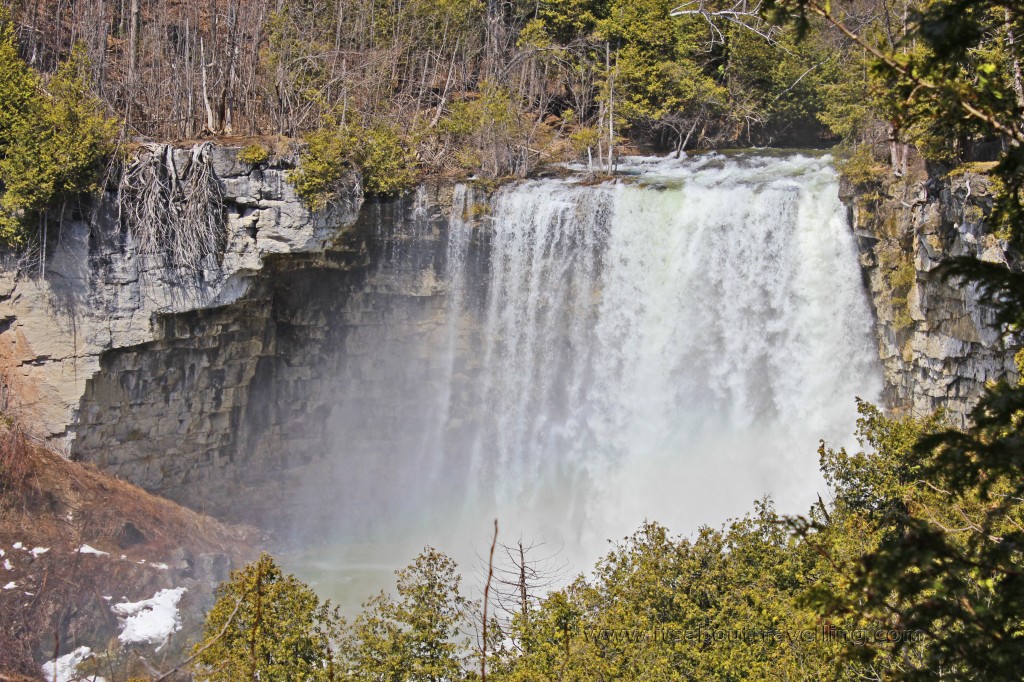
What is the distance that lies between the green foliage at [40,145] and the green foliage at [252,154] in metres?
2.98

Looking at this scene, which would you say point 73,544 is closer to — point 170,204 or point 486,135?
point 170,204

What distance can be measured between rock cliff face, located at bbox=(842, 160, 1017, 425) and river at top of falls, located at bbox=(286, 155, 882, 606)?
0.83 metres

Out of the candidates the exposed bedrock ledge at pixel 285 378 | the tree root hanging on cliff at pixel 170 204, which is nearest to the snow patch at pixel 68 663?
the exposed bedrock ledge at pixel 285 378

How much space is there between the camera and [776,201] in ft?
69.3

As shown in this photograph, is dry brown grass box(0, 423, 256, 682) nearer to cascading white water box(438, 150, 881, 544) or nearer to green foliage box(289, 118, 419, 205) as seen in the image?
cascading white water box(438, 150, 881, 544)

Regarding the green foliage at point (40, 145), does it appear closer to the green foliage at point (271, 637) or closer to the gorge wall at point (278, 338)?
the gorge wall at point (278, 338)

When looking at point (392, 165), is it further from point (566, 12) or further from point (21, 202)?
point (566, 12)

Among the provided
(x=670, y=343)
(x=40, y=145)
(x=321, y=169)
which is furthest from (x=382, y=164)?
(x=670, y=343)

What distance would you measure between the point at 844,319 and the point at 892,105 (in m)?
15.9

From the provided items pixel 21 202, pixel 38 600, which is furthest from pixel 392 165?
pixel 38 600

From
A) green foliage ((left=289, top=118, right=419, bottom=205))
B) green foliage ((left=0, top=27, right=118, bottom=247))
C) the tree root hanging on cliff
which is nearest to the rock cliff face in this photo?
green foliage ((left=289, top=118, right=419, bottom=205))

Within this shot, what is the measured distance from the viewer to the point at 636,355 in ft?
76.0

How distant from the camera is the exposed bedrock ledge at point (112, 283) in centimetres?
2178

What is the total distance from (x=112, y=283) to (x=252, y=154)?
456 centimetres
